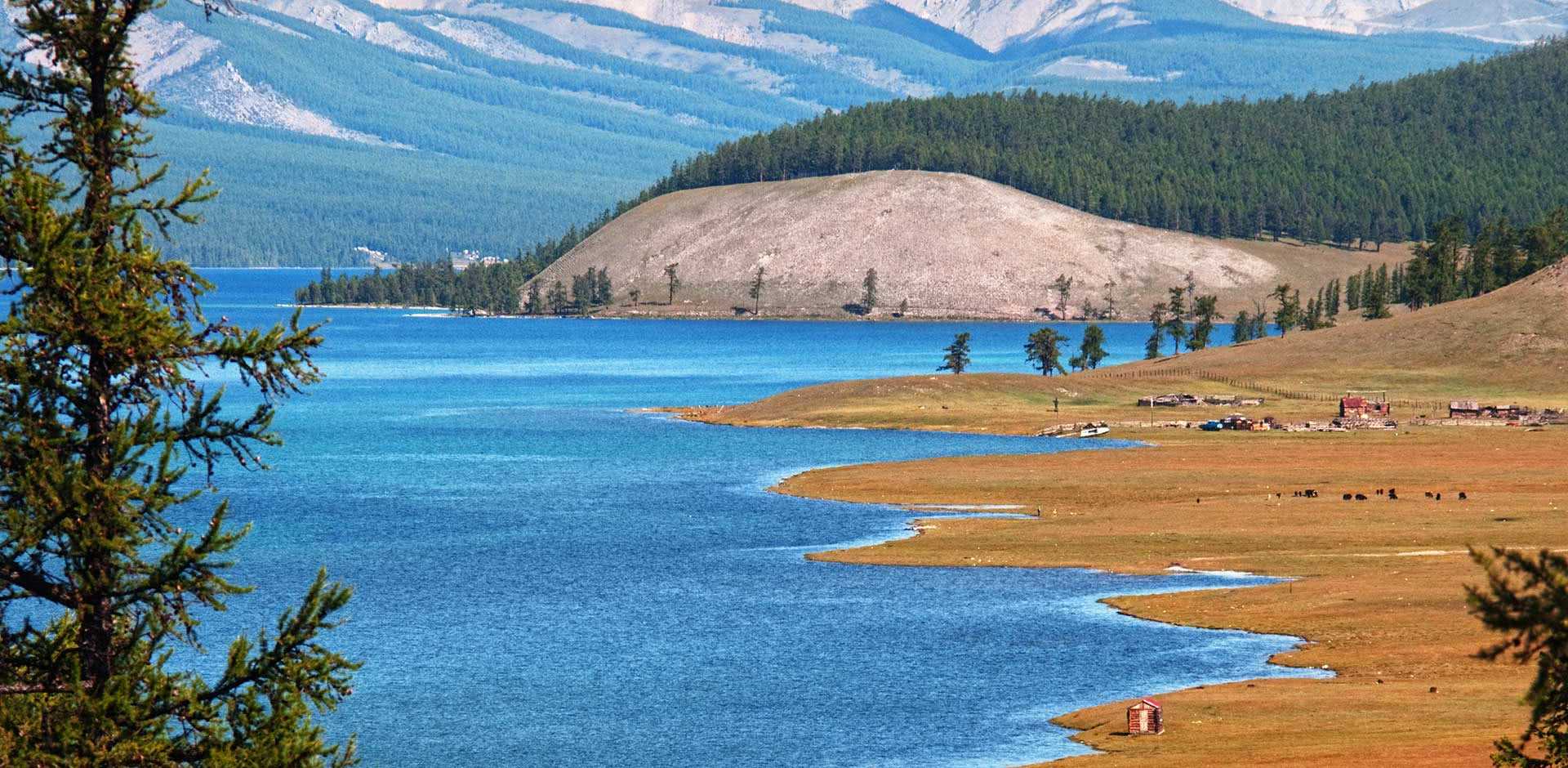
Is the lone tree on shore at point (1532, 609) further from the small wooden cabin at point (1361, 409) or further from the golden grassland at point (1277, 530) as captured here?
the small wooden cabin at point (1361, 409)

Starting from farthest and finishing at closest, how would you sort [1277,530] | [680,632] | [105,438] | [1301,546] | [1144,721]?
[1277,530] < [1301,546] < [680,632] < [1144,721] < [105,438]

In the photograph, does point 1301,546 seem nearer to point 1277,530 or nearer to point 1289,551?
point 1289,551

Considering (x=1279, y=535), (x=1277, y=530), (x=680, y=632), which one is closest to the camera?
(x=680, y=632)

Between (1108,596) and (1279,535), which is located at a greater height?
(1279,535)

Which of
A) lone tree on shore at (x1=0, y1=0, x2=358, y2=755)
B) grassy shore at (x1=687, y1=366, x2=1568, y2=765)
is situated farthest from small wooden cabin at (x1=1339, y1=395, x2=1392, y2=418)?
lone tree on shore at (x1=0, y1=0, x2=358, y2=755)

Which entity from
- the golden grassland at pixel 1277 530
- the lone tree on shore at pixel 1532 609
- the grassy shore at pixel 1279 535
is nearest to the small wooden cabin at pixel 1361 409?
the grassy shore at pixel 1279 535

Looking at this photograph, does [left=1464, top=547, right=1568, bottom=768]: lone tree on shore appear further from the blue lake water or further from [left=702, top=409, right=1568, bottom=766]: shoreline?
the blue lake water

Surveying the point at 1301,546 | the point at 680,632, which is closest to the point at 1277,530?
the point at 1301,546
